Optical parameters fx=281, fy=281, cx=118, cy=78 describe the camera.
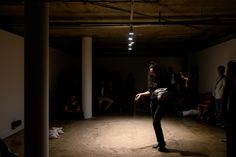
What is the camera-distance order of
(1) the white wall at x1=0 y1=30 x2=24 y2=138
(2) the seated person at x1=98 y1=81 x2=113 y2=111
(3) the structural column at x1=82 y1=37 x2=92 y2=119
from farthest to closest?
(2) the seated person at x1=98 y1=81 x2=113 y2=111 < (3) the structural column at x1=82 y1=37 x2=92 y2=119 < (1) the white wall at x1=0 y1=30 x2=24 y2=138

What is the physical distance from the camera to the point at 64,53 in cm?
1134

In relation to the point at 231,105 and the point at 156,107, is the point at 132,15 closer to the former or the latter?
the point at 156,107

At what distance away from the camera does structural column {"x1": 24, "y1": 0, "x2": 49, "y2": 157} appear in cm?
322

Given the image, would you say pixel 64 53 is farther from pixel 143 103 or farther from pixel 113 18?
pixel 113 18

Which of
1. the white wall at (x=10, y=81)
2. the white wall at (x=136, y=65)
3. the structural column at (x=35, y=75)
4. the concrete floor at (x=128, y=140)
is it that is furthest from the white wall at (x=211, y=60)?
the structural column at (x=35, y=75)

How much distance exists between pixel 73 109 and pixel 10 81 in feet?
8.90

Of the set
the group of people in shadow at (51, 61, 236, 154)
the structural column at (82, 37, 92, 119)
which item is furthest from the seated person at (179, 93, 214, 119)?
the structural column at (82, 37, 92, 119)

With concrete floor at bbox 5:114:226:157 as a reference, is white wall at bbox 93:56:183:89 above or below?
above

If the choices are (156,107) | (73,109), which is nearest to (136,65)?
(73,109)

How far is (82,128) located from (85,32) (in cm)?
263

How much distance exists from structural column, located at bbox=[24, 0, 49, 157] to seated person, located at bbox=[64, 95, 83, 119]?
16.1ft

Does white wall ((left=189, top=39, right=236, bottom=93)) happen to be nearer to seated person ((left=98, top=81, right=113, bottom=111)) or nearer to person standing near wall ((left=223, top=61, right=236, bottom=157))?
seated person ((left=98, top=81, right=113, bottom=111))

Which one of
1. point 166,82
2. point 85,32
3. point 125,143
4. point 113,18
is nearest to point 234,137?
point 166,82

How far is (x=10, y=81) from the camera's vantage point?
6008mm
